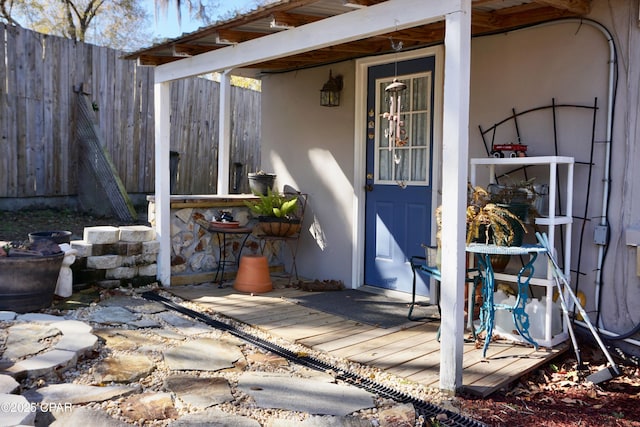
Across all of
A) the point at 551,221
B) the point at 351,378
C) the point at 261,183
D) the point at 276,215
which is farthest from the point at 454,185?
the point at 261,183

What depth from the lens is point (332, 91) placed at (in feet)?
17.7

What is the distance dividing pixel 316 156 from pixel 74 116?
333 cm

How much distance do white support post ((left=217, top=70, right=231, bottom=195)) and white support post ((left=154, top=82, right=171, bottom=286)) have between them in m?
0.96

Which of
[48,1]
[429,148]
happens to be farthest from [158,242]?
[48,1]

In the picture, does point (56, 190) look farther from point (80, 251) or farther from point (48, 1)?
point (48, 1)

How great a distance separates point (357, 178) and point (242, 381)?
2.74 m

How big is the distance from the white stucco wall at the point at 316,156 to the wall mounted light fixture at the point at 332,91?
6 cm

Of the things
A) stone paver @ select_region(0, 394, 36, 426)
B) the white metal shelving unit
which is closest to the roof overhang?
the white metal shelving unit

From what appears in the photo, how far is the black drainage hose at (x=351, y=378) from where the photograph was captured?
8.53ft

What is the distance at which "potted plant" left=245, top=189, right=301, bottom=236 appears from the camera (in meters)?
5.52

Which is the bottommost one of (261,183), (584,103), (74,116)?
(261,183)

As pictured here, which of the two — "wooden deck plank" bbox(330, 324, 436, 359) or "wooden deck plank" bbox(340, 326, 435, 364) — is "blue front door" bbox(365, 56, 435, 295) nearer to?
"wooden deck plank" bbox(330, 324, 436, 359)

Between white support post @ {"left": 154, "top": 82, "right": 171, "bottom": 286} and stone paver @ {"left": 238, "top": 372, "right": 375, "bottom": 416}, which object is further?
white support post @ {"left": 154, "top": 82, "right": 171, "bottom": 286}

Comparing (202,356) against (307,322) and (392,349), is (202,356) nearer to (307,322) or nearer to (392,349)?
(307,322)
